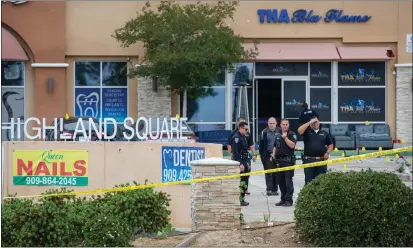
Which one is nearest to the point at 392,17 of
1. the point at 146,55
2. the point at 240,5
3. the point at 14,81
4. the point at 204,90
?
the point at 240,5

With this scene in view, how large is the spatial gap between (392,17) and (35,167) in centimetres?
2265

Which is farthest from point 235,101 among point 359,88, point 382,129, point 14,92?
point 14,92

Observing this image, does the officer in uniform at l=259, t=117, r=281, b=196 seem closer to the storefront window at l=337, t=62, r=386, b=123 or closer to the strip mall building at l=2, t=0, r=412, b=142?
the strip mall building at l=2, t=0, r=412, b=142

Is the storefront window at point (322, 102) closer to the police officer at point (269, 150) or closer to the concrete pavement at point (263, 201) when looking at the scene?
the concrete pavement at point (263, 201)

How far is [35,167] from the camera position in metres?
13.8

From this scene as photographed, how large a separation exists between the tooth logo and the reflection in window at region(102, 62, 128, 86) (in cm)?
79

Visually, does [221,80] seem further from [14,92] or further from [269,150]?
[269,150]

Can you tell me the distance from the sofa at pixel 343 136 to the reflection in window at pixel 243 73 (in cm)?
414

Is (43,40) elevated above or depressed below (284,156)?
above

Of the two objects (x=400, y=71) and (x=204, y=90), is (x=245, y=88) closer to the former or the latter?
(x=204, y=90)

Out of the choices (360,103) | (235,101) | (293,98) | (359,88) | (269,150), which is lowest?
(269,150)

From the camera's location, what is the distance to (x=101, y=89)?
33406 mm

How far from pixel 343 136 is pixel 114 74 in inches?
409

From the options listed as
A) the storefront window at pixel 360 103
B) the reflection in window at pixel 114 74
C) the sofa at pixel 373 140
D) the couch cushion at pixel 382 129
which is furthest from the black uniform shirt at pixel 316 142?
the reflection in window at pixel 114 74
